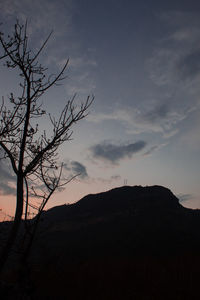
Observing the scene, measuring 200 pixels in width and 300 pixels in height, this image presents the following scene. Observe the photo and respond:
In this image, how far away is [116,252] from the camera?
4181cm

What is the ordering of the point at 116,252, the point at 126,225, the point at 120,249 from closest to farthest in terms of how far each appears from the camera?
the point at 116,252 → the point at 120,249 → the point at 126,225

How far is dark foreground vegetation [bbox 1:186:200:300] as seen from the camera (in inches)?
334

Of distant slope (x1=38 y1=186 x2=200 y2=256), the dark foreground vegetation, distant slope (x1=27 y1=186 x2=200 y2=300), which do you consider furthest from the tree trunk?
distant slope (x1=38 y1=186 x2=200 y2=256)

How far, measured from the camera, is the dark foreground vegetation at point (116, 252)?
8.48 meters

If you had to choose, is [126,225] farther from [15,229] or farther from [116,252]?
[15,229]

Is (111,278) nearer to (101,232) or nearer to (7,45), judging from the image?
(7,45)

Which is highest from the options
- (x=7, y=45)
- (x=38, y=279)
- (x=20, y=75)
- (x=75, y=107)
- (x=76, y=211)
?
(x=76, y=211)

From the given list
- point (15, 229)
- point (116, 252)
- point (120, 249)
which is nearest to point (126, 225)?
point (120, 249)

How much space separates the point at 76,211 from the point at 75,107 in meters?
76.0

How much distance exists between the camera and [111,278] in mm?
9844

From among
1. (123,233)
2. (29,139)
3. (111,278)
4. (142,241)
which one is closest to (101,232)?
(123,233)

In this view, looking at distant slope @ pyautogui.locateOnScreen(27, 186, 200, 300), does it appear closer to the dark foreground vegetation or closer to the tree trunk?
the dark foreground vegetation

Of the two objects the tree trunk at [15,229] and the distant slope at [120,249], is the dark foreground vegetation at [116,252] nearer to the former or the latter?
the distant slope at [120,249]

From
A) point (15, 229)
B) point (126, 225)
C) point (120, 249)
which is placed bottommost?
point (15, 229)
